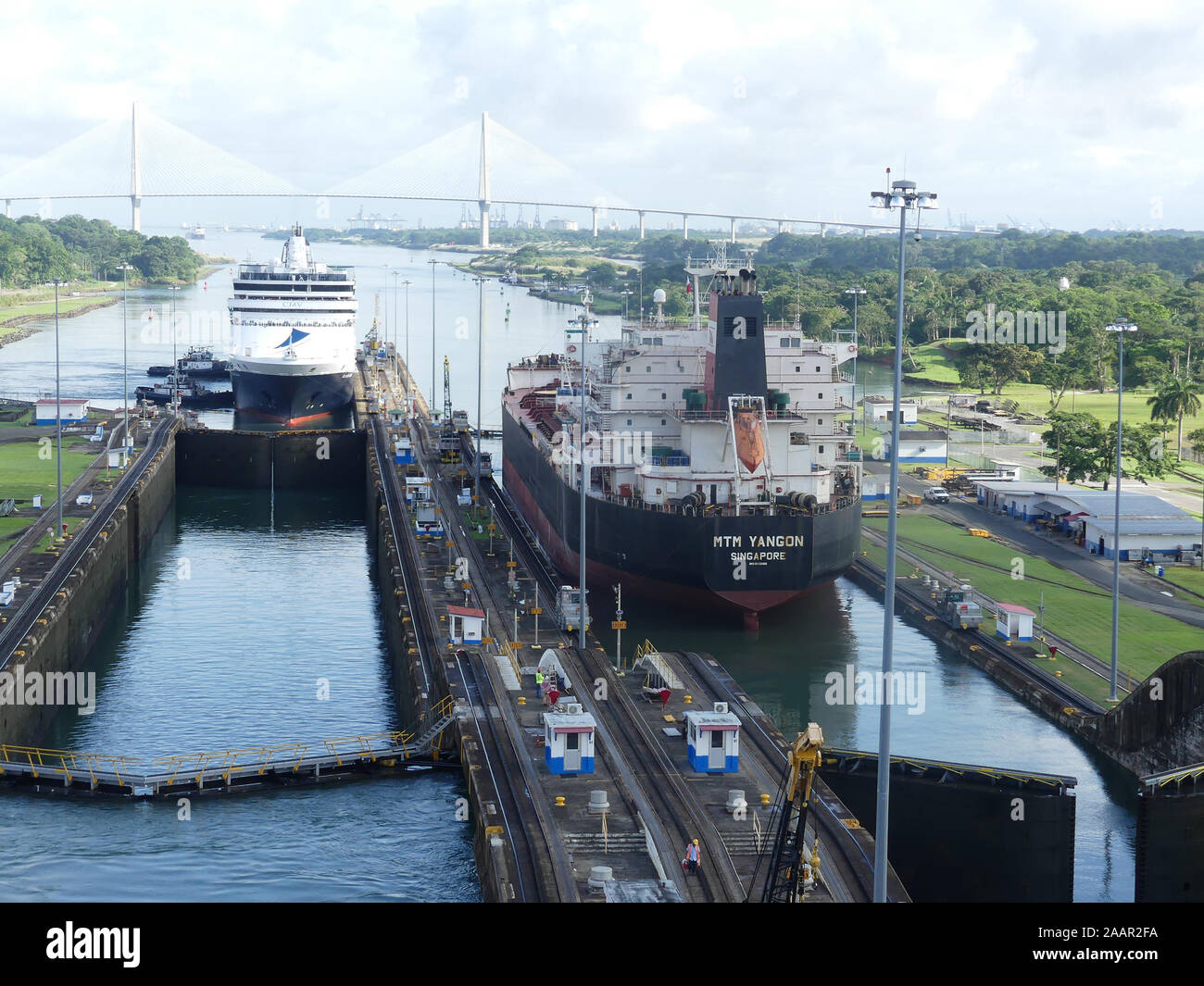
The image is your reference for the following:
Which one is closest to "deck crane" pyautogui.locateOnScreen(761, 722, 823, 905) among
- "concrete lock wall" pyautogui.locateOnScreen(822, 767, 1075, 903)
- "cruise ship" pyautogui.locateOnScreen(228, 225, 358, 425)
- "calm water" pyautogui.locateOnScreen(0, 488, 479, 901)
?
"concrete lock wall" pyautogui.locateOnScreen(822, 767, 1075, 903)

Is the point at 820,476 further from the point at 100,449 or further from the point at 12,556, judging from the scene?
the point at 100,449

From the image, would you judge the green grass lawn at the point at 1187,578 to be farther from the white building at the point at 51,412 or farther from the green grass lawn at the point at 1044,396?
the white building at the point at 51,412

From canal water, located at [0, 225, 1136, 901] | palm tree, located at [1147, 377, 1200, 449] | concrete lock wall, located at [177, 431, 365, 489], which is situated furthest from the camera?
concrete lock wall, located at [177, 431, 365, 489]

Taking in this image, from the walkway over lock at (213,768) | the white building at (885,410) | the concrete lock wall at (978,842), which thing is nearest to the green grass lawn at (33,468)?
the walkway over lock at (213,768)

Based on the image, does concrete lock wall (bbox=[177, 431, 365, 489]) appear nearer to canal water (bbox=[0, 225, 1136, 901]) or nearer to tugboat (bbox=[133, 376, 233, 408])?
canal water (bbox=[0, 225, 1136, 901])

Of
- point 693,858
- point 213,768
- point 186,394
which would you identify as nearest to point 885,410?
point 186,394
